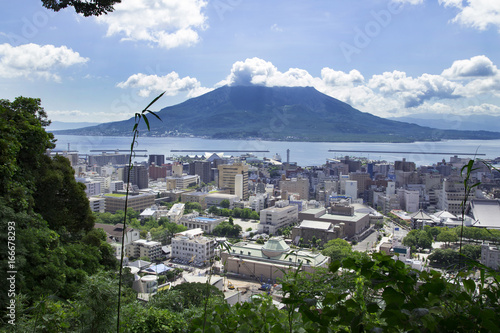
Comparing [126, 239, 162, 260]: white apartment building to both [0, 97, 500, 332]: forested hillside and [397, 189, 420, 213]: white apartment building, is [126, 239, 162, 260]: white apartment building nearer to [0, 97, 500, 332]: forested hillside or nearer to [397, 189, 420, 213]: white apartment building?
[0, 97, 500, 332]: forested hillside

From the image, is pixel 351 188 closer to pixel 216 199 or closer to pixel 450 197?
pixel 450 197

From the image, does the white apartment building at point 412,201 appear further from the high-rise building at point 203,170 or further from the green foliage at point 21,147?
the green foliage at point 21,147

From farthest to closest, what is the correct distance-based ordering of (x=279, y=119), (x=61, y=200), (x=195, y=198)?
(x=279, y=119) → (x=195, y=198) → (x=61, y=200)

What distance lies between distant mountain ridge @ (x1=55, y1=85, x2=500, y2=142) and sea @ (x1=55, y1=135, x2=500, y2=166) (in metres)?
1.23

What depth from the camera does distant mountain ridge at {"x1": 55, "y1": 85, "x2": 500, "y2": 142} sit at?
128 ft

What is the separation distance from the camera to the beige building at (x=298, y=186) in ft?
58.3

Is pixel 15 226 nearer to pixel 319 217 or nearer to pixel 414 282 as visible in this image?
pixel 414 282

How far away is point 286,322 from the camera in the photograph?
0.61 metres

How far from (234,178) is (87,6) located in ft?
54.2

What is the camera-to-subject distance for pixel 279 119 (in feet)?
148

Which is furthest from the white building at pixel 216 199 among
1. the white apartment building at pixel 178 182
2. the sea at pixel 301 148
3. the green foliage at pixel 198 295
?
the sea at pixel 301 148

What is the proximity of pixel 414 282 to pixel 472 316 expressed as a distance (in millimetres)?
79

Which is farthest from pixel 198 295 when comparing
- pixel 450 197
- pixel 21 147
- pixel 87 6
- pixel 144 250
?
pixel 450 197

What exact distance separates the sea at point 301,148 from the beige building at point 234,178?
10157 mm
